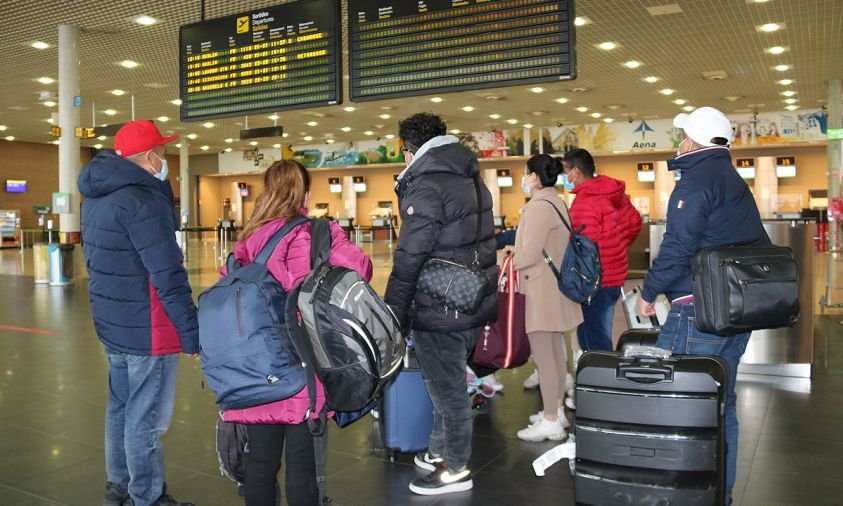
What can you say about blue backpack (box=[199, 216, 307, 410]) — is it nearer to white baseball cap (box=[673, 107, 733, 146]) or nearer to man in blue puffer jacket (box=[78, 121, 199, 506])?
man in blue puffer jacket (box=[78, 121, 199, 506])

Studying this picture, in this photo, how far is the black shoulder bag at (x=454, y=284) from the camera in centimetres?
269

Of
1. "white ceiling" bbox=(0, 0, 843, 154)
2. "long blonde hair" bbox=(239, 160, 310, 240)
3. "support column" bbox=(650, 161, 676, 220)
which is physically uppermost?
"white ceiling" bbox=(0, 0, 843, 154)

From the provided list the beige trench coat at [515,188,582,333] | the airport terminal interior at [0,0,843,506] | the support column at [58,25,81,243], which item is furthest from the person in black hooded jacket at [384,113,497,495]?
the support column at [58,25,81,243]

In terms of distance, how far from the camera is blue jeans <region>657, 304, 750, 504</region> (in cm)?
251

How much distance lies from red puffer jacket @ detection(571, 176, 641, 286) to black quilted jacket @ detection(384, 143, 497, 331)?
138cm

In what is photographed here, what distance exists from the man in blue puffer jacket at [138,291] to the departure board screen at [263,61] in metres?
3.32

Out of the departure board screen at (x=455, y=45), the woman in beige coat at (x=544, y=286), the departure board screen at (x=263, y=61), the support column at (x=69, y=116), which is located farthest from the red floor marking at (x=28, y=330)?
the woman in beige coat at (x=544, y=286)

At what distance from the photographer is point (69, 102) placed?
11422 mm

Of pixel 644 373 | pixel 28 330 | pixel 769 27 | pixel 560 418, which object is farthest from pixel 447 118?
pixel 644 373

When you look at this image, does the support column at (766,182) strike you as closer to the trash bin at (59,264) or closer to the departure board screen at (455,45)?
the trash bin at (59,264)

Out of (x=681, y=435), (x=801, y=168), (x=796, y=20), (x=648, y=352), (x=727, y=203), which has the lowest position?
(x=681, y=435)

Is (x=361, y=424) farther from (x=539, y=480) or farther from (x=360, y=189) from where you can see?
(x=360, y=189)

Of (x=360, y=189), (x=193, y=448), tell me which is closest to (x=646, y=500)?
(x=193, y=448)

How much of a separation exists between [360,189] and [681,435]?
28745mm
